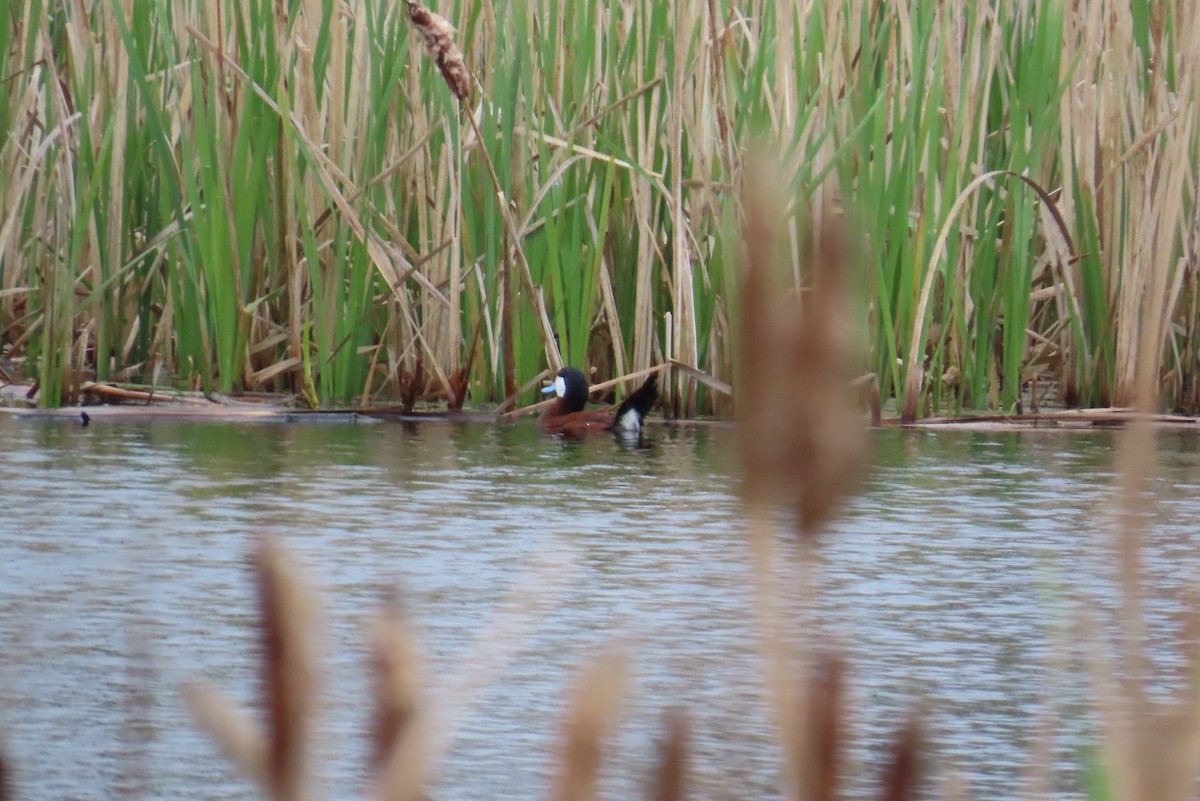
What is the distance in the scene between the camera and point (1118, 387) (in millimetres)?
5625

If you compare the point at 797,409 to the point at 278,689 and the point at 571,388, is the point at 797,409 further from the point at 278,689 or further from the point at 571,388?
the point at 571,388

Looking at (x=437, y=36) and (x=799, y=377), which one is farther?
(x=437, y=36)

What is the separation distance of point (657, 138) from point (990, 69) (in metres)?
0.94

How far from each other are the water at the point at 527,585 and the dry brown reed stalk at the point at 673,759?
1.5 inches

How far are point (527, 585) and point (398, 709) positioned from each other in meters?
0.08

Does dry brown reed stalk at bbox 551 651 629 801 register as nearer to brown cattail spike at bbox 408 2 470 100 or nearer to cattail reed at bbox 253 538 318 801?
cattail reed at bbox 253 538 318 801

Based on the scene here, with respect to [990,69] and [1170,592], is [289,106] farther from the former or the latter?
[1170,592]

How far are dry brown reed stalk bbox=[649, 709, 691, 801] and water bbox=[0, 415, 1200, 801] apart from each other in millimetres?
38

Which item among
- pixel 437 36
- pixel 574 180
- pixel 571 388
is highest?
pixel 437 36

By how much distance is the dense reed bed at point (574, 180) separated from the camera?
17.6 feet

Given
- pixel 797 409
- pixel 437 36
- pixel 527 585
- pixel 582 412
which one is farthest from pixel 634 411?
pixel 797 409

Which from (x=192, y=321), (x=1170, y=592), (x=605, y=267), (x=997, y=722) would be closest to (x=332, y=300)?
(x=192, y=321)

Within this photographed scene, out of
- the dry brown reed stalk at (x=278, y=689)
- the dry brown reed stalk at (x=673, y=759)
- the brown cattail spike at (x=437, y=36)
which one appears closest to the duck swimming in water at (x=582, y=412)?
the brown cattail spike at (x=437, y=36)

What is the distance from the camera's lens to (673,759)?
827 millimetres
